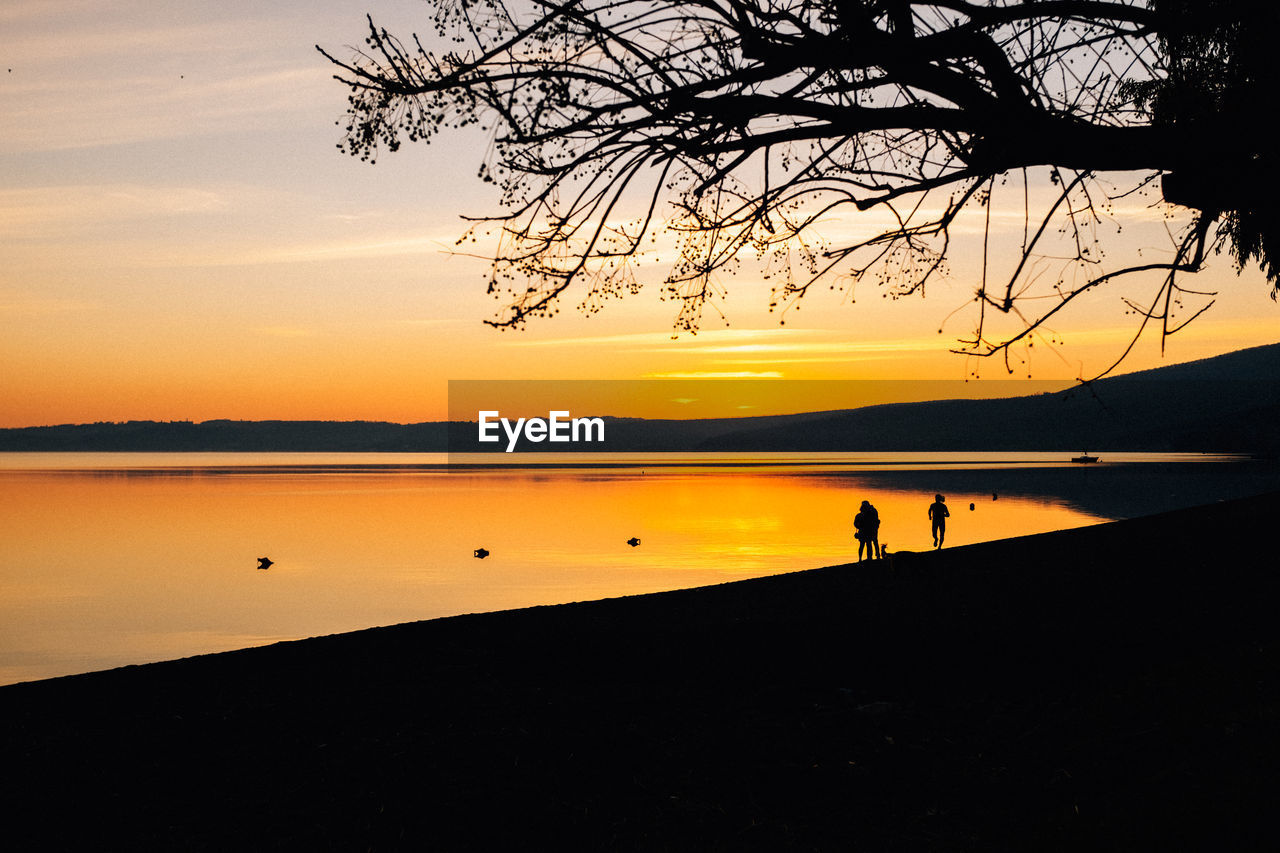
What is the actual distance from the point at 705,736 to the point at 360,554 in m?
43.8

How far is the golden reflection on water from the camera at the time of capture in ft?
110

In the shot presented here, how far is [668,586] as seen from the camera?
36688 millimetres

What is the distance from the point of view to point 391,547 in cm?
5453

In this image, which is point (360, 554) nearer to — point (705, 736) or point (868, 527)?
point (868, 527)

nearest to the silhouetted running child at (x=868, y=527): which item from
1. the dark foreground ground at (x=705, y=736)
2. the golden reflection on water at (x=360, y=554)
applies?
the dark foreground ground at (x=705, y=736)

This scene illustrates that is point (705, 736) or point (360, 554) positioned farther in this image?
point (360, 554)

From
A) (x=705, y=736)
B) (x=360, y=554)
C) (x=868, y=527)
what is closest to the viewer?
(x=705, y=736)

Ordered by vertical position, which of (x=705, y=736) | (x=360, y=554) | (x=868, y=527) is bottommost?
(x=360, y=554)

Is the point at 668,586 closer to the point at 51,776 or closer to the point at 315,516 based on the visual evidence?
the point at 51,776

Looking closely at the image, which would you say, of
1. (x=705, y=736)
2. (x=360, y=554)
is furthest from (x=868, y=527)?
(x=360, y=554)

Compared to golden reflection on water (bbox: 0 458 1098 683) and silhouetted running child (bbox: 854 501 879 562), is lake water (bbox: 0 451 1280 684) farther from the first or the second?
silhouetted running child (bbox: 854 501 879 562)

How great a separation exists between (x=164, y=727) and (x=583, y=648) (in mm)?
5148

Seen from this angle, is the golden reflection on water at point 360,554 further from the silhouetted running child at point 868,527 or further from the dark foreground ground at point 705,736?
the dark foreground ground at point 705,736

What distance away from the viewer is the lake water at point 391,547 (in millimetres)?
33875
